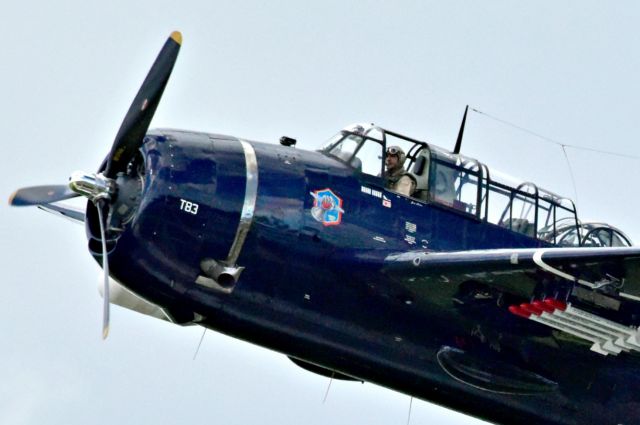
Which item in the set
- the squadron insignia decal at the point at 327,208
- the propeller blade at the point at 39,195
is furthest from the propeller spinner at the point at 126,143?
the squadron insignia decal at the point at 327,208

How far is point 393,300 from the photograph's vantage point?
22.4 m

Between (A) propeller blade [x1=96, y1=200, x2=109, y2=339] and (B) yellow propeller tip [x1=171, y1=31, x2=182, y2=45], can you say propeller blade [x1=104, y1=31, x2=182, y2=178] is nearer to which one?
(B) yellow propeller tip [x1=171, y1=31, x2=182, y2=45]

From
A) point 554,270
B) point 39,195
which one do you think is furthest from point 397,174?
point 39,195

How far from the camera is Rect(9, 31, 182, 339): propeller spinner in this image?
2081 centimetres

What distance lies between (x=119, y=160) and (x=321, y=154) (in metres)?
3.45

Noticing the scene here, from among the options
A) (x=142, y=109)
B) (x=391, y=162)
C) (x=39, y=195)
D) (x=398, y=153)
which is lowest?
(x=39, y=195)

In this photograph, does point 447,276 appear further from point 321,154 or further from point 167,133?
point 167,133

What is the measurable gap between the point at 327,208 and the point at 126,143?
3184mm

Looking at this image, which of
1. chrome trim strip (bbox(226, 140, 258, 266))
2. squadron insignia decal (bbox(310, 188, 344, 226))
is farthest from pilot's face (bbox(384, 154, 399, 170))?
chrome trim strip (bbox(226, 140, 258, 266))

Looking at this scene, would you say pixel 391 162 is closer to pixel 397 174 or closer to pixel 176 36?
pixel 397 174

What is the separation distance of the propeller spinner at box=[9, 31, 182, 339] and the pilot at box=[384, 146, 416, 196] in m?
3.96

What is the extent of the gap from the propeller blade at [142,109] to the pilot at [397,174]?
3.94 metres

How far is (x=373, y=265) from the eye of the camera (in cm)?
2214

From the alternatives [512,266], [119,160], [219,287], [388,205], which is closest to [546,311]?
[512,266]
